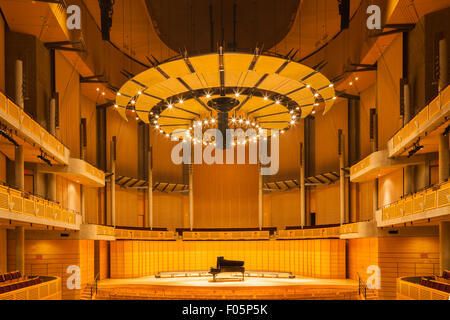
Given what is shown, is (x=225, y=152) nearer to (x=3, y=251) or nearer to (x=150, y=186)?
(x=150, y=186)

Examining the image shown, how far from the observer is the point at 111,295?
19.2 metres

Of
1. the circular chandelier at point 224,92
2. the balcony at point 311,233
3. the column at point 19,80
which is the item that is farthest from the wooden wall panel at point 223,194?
the column at point 19,80

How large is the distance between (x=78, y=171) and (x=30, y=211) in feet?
21.6

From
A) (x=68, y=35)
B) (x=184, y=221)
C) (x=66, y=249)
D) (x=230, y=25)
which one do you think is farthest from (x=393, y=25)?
(x=184, y=221)

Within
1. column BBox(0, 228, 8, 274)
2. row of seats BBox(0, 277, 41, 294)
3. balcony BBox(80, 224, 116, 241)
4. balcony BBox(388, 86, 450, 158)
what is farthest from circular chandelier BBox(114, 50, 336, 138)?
row of seats BBox(0, 277, 41, 294)

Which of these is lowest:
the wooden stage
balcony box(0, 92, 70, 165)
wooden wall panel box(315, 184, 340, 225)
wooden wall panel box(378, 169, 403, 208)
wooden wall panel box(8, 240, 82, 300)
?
the wooden stage

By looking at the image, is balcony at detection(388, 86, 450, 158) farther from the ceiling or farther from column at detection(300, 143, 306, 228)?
column at detection(300, 143, 306, 228)

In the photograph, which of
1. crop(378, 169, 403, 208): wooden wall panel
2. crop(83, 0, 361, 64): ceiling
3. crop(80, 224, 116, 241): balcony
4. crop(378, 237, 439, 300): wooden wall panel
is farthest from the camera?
crop(83, 0, 361, 64): ceiling

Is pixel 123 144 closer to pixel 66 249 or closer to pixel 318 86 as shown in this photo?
Answer: pixel 66 249

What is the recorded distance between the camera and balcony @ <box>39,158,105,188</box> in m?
21.0

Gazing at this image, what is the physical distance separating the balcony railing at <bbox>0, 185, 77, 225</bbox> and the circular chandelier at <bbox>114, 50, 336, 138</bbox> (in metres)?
5.83

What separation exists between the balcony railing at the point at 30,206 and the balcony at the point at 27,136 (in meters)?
2.21

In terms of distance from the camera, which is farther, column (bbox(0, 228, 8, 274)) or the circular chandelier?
column (bbox(0, 228, 8, 274))

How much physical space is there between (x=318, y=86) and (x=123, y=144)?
17.2 metres
